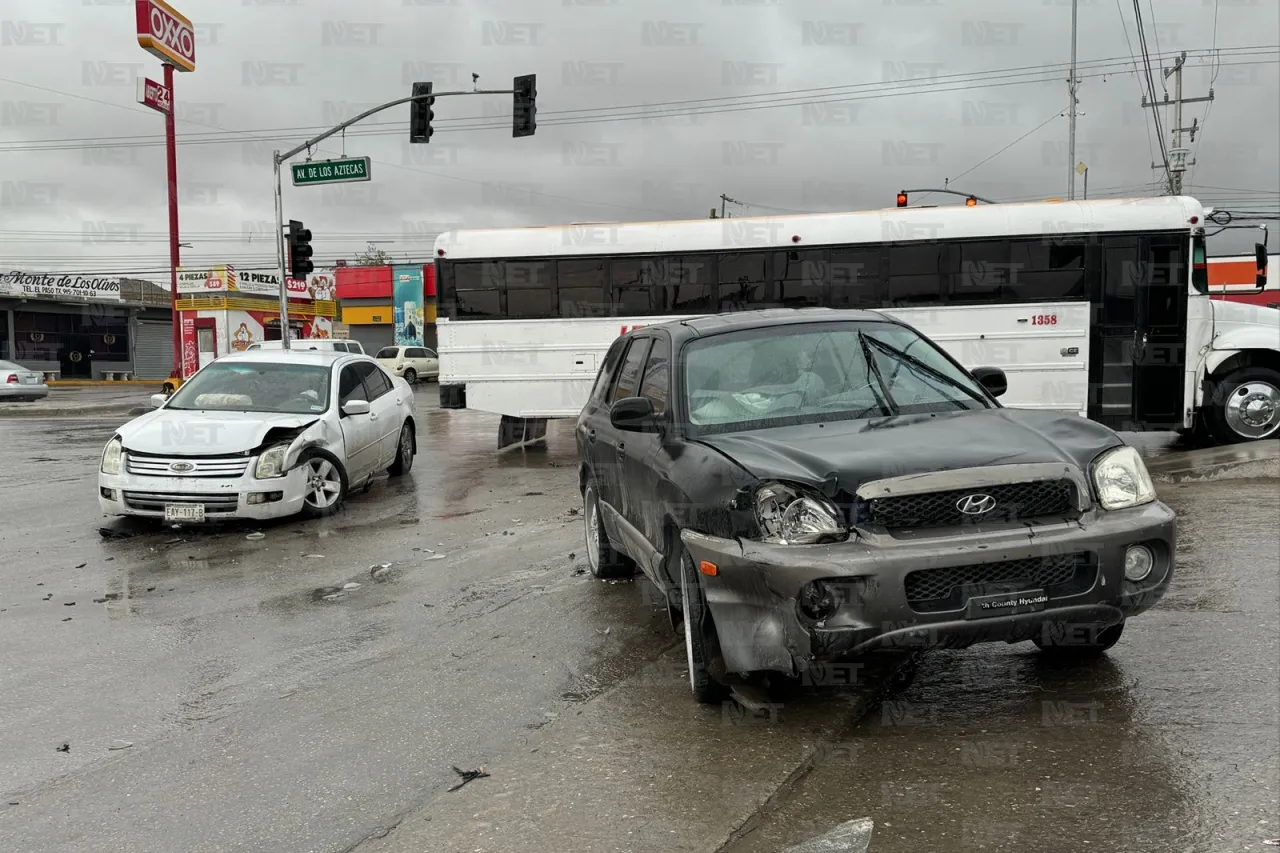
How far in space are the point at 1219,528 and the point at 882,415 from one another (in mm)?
4533

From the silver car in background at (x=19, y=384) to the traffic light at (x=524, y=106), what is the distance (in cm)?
2088

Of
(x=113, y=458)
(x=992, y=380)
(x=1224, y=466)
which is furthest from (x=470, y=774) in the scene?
(x=1224, y=466)

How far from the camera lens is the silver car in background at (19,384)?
31.5 m

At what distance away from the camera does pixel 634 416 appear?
505cm

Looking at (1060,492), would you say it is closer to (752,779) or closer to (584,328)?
(752,779)

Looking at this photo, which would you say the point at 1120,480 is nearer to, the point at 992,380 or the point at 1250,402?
the point at 992,380

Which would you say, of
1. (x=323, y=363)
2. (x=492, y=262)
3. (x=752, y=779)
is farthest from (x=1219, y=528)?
(x=492, y=262)

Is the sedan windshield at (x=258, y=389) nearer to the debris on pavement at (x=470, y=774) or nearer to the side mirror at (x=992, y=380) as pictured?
the side mirror at (x=992, y=380)

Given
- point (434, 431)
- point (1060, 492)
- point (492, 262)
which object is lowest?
point (434, 431)

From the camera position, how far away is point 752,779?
11.8 feet

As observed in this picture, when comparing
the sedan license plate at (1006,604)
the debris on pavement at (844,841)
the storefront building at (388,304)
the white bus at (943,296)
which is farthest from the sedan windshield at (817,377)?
the storefront building at (388,304)

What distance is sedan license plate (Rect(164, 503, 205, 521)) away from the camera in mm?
8750

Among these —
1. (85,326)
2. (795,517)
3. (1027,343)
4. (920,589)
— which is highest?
(1027,343)

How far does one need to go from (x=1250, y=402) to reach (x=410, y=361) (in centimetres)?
3258
